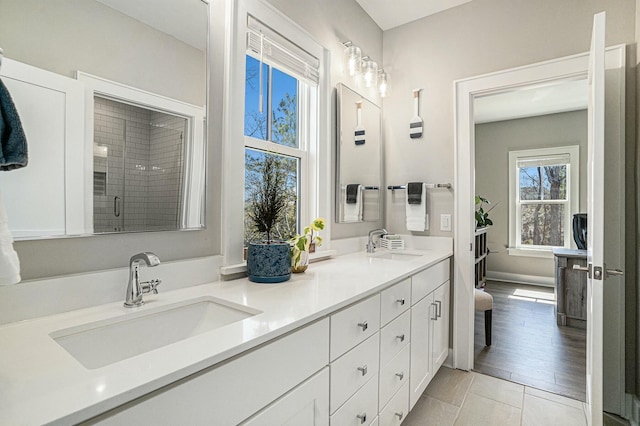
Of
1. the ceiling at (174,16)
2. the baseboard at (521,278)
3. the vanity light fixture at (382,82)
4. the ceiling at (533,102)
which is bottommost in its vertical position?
the baseboard at (521,278)

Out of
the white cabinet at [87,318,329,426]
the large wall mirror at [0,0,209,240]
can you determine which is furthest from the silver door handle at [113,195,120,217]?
the white cabinet at [87,318,329,426]

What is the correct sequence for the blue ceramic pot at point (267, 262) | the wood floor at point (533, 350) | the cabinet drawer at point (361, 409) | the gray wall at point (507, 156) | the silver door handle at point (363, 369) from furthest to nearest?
the gray wall at point (507, 156) < the wood floor at point (533, 350) < the blue ceramic pot at point (267, 262) < the silver door handle at point (363, 369) < the cabinet drawer at point (361, 409)

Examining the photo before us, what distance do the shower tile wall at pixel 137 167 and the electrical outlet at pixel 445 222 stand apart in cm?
192

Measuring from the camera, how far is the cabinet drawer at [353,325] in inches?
42.5


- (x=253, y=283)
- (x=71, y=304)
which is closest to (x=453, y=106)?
(x=253, y=283)

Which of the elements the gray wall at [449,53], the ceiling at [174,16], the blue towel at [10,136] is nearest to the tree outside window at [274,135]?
the ceiling at [174,16]

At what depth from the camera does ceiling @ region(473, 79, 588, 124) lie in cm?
375

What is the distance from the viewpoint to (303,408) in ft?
3.07

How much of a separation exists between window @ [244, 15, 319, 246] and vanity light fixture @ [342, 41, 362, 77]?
362 millimetres

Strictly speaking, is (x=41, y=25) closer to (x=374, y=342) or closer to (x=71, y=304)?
(x=71, y=304)

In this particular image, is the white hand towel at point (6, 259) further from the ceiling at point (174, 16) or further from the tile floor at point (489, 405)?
the tile floor at point (489, 405)

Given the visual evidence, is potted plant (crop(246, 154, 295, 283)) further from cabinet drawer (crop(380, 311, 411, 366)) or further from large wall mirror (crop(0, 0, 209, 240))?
cabinet drawer (crop(380, 311, 411, 366))

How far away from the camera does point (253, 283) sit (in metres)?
1.35

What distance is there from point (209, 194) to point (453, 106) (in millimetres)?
1917
